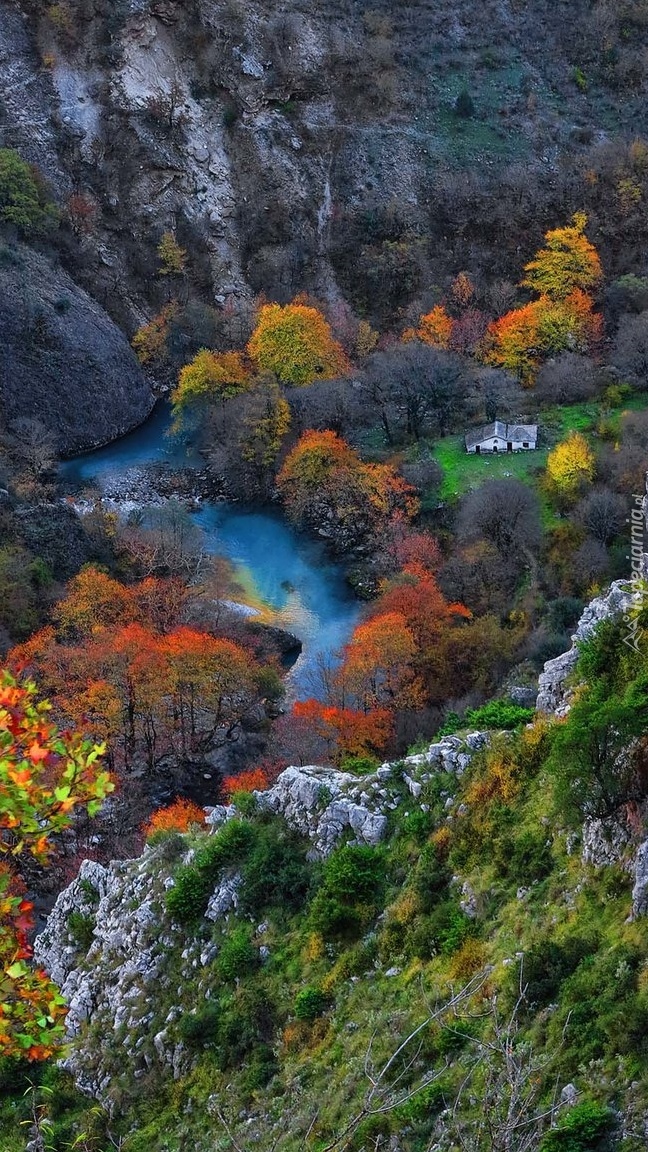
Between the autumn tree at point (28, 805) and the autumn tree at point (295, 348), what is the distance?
172 feet

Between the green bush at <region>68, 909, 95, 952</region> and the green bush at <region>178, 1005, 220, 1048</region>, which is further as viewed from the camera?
the green bush at <region>68, 909, 95, 952</region>

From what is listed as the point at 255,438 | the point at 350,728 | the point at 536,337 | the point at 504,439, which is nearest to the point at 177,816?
the point at 350,728

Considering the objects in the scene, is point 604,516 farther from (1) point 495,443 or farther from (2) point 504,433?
(2) point 504,433

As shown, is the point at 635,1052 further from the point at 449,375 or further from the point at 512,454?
the point at 449,375

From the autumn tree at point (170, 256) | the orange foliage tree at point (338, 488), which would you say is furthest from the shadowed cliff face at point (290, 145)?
the orange foliage tree at point (338, 488)

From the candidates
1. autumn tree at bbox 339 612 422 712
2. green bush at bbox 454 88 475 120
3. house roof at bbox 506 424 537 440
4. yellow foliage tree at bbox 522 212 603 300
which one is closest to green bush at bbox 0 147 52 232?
green bush at bbox 454 88 475 120

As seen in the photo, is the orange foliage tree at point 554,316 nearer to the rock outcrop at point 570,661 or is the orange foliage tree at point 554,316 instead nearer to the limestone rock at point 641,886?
the rock outcrop at point 570,661

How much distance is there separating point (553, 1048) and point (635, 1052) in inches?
48.7

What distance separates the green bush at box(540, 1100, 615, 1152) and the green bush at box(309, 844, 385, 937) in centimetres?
734

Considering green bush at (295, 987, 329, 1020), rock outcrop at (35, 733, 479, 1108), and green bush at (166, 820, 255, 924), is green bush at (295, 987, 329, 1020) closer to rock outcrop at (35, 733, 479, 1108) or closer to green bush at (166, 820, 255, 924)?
rock outcrop at (35, 733, 479, 1108)

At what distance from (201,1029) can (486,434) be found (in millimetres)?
40449

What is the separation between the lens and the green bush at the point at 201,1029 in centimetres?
1919

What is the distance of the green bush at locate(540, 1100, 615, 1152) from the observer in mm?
12188

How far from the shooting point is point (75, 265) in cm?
6962
